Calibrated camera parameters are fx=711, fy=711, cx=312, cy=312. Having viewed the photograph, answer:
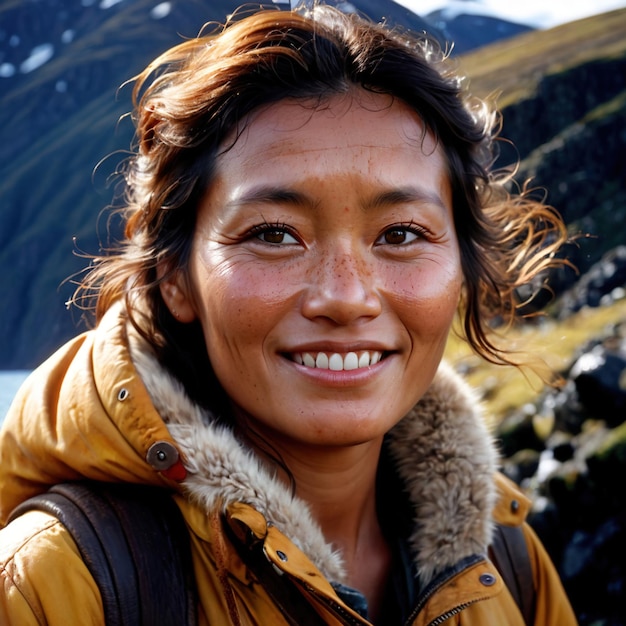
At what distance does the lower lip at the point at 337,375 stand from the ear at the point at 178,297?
2.11 ft

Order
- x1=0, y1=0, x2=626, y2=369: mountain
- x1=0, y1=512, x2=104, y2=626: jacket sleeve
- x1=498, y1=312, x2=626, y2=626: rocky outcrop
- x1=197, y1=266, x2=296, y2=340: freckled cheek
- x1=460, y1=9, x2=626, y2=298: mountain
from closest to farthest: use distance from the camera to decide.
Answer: x1=0, y1=512, x2=104, y2=626: jacket sleeve
x1=197, y1=266, x2=296, y2=340: freckled cheek
x1=0, y1=0, x2=626, y2=369: mountain
x1=498, y1=312, x2=626, y2=626: rocky outcrop
x1=460, y1=9, x2=626, y2=298: mountain

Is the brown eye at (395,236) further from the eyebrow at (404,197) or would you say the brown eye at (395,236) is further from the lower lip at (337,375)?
the lower lip at (337,375)

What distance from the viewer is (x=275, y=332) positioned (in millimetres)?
2859

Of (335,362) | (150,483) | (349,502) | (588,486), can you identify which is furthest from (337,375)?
(588,486)

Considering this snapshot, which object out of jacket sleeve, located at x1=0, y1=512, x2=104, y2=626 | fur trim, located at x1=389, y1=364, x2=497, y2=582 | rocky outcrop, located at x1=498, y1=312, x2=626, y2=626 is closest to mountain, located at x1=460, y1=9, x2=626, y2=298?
rocky outcrop, located at x1=498, y1=312, x2=626, y2=626

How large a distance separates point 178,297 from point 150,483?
0.90m

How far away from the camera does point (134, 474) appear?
107 inches

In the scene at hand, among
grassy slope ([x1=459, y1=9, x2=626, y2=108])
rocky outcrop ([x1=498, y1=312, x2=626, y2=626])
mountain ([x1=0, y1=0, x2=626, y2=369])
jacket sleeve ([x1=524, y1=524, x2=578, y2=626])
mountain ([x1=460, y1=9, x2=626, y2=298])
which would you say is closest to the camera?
jacket sleeve ([x1=524, y1=524, x2=578, y2=626])

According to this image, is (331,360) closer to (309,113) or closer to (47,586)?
(309,113)

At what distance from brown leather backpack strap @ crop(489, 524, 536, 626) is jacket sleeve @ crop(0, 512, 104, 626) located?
221cm

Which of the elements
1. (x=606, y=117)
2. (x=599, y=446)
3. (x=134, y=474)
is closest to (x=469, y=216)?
(x=134, y=474)

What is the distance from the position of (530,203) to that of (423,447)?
175 cm

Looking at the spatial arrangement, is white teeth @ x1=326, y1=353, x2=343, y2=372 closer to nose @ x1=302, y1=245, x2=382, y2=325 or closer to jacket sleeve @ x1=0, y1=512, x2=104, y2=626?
nose @ x1=302, y1=245, x2=382, y2=325

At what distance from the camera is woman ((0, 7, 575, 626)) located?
272 centimetres
